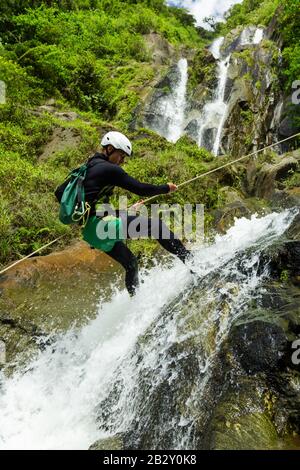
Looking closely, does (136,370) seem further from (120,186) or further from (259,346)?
(120,186)

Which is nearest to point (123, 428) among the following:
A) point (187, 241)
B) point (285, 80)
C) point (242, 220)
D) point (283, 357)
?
point (283, 357)

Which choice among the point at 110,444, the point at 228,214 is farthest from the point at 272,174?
the point at 110,444

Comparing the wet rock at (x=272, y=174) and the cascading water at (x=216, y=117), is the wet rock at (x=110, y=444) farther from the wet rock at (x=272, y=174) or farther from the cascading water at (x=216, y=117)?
the cascading water at (x=216, y=117)

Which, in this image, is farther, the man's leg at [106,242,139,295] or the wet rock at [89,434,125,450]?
the man's leg at [106,242,139,295]

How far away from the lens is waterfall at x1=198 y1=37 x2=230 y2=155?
1909cm

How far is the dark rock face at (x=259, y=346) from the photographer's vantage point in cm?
441

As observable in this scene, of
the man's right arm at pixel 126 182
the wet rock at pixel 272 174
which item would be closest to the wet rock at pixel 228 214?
the wet rock at pixel 272 174

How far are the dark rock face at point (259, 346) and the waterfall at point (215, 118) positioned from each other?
14.7 meters

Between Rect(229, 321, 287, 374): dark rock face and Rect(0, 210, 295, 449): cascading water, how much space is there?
34 cm

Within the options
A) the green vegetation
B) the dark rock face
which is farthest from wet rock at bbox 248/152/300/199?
the dark rock face

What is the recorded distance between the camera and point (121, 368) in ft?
18.8

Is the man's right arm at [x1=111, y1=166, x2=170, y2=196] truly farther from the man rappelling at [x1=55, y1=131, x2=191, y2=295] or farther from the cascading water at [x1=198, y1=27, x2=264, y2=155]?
the cascading water at [x1=198, y1=27, x2=264, y2=155]

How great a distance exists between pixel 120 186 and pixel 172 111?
17768 mm

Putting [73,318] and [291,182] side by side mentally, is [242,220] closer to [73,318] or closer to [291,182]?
[291,182]
